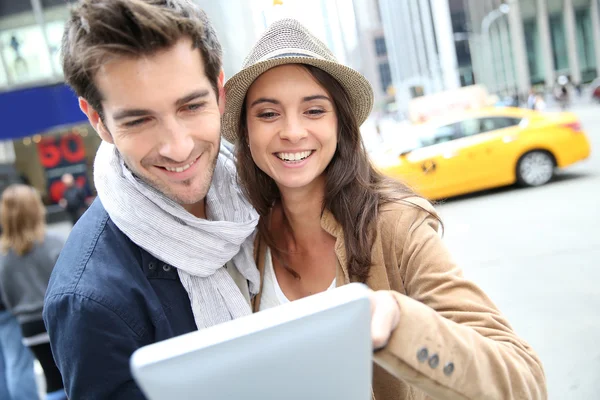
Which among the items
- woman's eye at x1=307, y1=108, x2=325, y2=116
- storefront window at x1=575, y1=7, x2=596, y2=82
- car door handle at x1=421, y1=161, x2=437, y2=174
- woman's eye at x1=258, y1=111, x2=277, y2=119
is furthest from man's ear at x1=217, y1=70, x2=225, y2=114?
storefront window at x1=575, y1=7, x2=596, y2=82

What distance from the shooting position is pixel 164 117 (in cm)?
150

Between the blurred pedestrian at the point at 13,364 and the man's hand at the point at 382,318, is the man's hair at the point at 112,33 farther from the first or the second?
the blurred pedestrian at the point at 13,364

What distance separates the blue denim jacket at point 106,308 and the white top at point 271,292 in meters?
0.34

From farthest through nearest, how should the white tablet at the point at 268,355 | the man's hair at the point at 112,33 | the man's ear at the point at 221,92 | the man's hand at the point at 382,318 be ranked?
the man's ear at the point at 221,92 < the man's hair at the point at 112,33 < the man's hand at the point at 382,318 < the white tablet at the point at 268,355

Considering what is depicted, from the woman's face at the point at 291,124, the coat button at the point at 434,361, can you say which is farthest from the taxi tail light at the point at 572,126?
the coat button at the point at 434,361

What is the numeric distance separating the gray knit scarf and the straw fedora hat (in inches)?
17.9

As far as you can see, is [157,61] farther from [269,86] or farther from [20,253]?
[20,253]

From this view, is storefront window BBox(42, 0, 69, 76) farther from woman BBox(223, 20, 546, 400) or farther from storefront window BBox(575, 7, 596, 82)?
storefront window BBox(575, 7, 596, 82)

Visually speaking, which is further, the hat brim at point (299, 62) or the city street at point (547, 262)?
the city street at point (547, 262)

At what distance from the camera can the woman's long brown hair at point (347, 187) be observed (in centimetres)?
166

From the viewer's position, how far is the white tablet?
0.70 meters

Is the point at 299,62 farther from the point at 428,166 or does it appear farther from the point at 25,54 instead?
the point at 25,54

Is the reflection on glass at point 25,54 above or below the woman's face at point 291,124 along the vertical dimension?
above

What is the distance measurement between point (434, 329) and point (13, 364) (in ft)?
12.7
